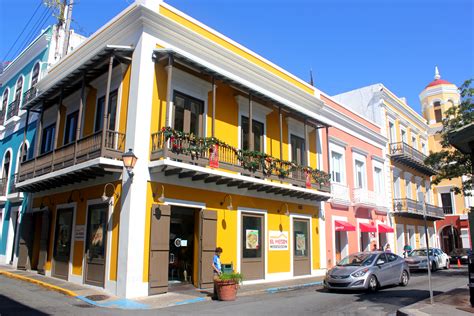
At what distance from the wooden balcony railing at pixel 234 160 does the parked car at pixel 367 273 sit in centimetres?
422

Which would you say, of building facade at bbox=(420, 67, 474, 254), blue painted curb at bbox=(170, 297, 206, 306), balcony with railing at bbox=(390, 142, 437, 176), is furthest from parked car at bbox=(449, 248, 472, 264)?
blue painted curb at bbox=(170, 297, 206, 306)

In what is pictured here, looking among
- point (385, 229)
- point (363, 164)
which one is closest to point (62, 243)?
point (363, 164)

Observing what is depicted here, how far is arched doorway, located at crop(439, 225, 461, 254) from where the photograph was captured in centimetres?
3691

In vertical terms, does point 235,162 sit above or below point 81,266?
above

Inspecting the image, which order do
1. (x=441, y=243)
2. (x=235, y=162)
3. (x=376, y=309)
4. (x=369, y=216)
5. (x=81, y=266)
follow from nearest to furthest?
(x=376, y=309) → (x=81, y=266) → (x=235, y=162) → (x=369, y=216) → (x=441, y=243)

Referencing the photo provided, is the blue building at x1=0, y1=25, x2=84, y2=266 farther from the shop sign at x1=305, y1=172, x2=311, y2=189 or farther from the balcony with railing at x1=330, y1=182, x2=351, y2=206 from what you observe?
the balcony with railing at x1=330, y1=182, x2=351, y2=206

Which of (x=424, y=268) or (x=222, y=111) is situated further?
(x=424, y=268)

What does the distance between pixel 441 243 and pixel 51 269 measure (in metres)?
35.0

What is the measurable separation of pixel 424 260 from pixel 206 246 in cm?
1380

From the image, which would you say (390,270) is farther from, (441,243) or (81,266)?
(441,243)

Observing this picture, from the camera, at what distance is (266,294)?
12.7 meters

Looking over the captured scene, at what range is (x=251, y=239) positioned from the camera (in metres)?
15.2

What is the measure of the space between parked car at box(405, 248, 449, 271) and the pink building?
218cm

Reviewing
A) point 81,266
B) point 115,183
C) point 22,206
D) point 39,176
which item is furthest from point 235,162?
point 22,206
